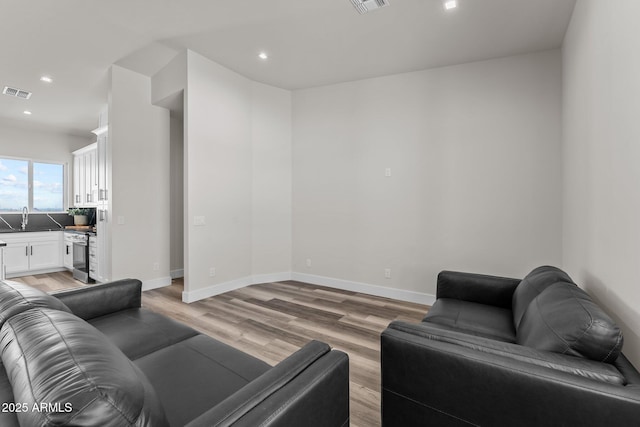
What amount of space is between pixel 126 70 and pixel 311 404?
16.4ft

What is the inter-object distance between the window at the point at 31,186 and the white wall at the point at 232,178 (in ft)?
16.4

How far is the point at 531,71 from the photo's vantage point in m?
3.29

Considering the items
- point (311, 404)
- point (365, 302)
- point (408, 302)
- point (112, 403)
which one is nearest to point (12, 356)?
point (112, 403)

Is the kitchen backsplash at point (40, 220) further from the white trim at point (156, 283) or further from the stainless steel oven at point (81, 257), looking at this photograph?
the white trim at point (156, 283)

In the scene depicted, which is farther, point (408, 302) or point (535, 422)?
point (408, 302)

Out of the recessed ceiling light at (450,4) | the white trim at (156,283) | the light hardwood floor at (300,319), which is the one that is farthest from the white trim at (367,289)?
the recessed ceiling light at (450,4)

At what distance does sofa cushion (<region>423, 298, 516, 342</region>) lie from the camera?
1.81m

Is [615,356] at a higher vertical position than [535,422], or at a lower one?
higher

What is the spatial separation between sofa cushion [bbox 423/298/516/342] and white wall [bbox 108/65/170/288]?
4.09 meters

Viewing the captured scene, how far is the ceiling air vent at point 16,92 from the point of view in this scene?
4376 mm

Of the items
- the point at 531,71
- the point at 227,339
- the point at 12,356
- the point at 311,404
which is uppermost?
the point at 531,71

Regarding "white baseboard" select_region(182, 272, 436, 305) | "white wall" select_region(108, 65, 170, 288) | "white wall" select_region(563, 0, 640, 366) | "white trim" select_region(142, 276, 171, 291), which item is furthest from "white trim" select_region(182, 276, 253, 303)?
"white wall" select_region(563, 0, 640, 366)

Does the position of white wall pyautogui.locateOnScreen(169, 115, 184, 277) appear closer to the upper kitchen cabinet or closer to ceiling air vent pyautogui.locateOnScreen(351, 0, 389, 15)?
the upper kitchen cabinet

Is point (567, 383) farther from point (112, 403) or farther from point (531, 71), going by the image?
point (531, 71)
